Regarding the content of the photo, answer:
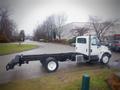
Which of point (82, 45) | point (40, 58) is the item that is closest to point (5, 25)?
point (40, 58)

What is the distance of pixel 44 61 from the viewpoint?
2.89 meters

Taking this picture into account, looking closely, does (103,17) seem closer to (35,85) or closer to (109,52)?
(109,52)

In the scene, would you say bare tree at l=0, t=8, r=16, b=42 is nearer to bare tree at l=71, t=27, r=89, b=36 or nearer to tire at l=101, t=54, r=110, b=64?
bare tree at l=71, t=27, r=89, b=36

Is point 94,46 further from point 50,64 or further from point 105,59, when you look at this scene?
point 50,64

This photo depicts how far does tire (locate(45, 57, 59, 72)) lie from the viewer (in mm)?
2891

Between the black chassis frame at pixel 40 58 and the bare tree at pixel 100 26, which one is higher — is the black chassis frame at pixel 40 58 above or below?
below

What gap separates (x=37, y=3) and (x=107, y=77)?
5.94ft

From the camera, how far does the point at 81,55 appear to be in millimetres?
3053

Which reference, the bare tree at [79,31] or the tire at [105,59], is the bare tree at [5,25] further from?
the tire at [105,59]

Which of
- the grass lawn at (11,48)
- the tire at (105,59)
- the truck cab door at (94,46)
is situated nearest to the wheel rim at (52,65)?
the grass lawn at (11,48)

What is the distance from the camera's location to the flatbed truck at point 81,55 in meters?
2.89

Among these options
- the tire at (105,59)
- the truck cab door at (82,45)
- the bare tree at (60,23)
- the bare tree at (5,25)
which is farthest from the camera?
the tire at (105,59)

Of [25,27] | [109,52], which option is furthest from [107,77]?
[25,27]

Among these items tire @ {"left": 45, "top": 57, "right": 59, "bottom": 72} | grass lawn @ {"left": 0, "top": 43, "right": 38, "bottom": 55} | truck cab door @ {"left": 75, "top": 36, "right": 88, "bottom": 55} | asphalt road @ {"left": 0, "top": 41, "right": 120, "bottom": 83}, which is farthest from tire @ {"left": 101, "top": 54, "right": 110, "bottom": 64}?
grass lawn @ {"left": 0, "top": 43, "right": 38, "bottom": 55}
